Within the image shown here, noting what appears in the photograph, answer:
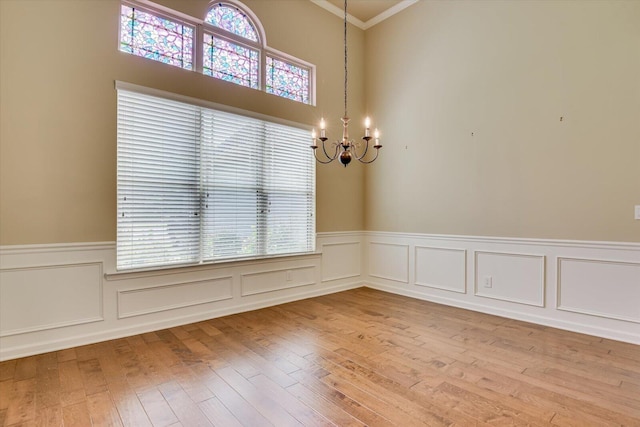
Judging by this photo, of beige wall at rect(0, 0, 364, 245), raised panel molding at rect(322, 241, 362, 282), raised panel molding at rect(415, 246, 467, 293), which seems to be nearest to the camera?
beige wall at rect(0, 0, 364, 245)

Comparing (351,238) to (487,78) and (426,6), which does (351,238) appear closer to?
(487,78)

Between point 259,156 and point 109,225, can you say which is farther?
point 259,156

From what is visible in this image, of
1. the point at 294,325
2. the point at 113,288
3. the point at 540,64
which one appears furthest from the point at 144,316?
the point at 540,64

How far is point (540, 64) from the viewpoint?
3537mm

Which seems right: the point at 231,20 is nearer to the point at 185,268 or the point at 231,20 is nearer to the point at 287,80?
the point at 287,80

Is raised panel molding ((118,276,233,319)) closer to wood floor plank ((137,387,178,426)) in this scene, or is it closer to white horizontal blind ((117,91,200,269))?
white horizontal blind ((117,91,200,269))

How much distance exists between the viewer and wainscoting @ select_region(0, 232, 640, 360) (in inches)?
110

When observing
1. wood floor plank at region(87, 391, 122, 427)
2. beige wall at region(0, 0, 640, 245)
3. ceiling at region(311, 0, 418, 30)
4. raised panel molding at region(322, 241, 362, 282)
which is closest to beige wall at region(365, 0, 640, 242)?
beige wall at region(0, 0, 640, 245)

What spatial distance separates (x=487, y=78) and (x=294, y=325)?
142 inches

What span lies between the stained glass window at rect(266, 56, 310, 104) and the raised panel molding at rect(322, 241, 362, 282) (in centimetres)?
215

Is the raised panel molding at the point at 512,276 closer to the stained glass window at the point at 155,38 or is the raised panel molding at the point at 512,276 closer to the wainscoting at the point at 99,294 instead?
the wainscoting at the point at 99,294

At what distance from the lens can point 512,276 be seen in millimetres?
3758

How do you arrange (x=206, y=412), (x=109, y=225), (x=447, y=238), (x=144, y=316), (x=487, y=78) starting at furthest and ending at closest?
1. (x=447, y=238)
2. (x=487, y=78)
3. (x=144, y=316)
4. (x=109, y=225)
5. (x=206, y=412)

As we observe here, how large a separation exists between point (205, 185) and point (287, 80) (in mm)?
1868
